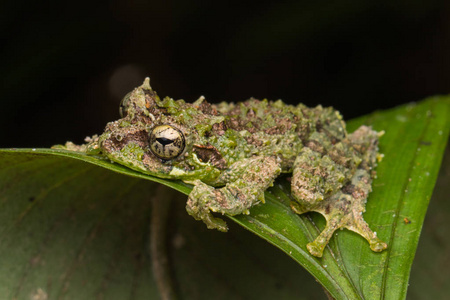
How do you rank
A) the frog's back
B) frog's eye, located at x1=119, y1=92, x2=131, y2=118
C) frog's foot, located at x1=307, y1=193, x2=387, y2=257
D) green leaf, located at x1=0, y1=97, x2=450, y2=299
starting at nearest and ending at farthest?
green leaf, located at x1=0, y1=97, x2=450, y2=299, frog's foot, located at x1=307, y1=193, x2=387, y2=257, frog's eye, located at x1=119, y1=92, x2=131, y2=118, the frog's back

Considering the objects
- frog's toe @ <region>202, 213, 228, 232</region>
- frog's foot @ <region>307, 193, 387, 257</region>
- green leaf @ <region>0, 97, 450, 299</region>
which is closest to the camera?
green leaf @ <region>0, 97, 450, 299</region>

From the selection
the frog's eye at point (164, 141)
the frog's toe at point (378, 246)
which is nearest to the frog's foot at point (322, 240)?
the frog's toe at point (378, 246)

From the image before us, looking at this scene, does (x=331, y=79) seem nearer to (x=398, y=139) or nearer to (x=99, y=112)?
(x=398, y=139)

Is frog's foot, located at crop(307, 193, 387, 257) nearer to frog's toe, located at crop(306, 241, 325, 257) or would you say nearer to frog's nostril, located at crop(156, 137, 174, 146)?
frog's toe, located at crop(306, 241, 325, 257)

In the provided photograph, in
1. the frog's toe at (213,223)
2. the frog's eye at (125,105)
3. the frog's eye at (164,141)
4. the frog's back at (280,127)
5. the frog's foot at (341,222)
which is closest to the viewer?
the frog's foot at (341,222)

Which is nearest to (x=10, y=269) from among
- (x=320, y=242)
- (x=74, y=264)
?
(x=74, y=264)

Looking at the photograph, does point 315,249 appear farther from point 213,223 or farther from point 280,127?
point 280,127

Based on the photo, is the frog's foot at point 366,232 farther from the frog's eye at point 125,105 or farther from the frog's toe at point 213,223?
the frog's eye at point 125,105

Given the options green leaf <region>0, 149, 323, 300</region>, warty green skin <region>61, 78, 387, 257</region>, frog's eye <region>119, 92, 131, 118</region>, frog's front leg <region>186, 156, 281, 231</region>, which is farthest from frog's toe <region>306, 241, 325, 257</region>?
frog's eye <region>119, 92, 131, 118</region>
